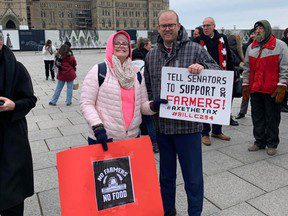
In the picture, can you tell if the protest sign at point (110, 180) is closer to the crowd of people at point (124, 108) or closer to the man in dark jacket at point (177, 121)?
the crowd of people at point (124, 108)

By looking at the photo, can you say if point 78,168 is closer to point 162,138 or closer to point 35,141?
point 162,138

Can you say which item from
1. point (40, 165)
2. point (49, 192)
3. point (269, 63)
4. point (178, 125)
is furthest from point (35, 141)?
point (269, 63)

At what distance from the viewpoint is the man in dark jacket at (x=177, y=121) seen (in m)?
2.50

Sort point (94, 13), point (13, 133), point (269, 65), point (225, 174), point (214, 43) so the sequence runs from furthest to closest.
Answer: point (94, 13)
point (214, 43)
point (269, 65)
point (225, 174)
point (13, 133)

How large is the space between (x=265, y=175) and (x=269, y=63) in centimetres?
155

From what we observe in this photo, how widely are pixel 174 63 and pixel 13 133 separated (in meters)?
1.37

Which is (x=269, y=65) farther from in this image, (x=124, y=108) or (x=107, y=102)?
(x=107, y=102)

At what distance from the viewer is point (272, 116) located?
459 cm

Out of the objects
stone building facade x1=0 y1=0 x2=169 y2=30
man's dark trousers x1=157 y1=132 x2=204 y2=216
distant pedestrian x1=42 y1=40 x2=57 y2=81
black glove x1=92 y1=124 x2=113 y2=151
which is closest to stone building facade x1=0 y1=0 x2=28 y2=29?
stone building facade x1=0 y1=0 x2=169 y2=30

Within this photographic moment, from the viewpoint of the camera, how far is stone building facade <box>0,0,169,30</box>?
109750 millimetres

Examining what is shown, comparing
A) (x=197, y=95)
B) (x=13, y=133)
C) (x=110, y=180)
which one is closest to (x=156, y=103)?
(x=197, y=95)

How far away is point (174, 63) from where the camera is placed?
101 inches

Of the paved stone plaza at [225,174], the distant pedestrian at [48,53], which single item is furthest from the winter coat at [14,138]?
the distant pedestrian at [48,53]

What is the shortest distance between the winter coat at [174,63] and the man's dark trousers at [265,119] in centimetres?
230
